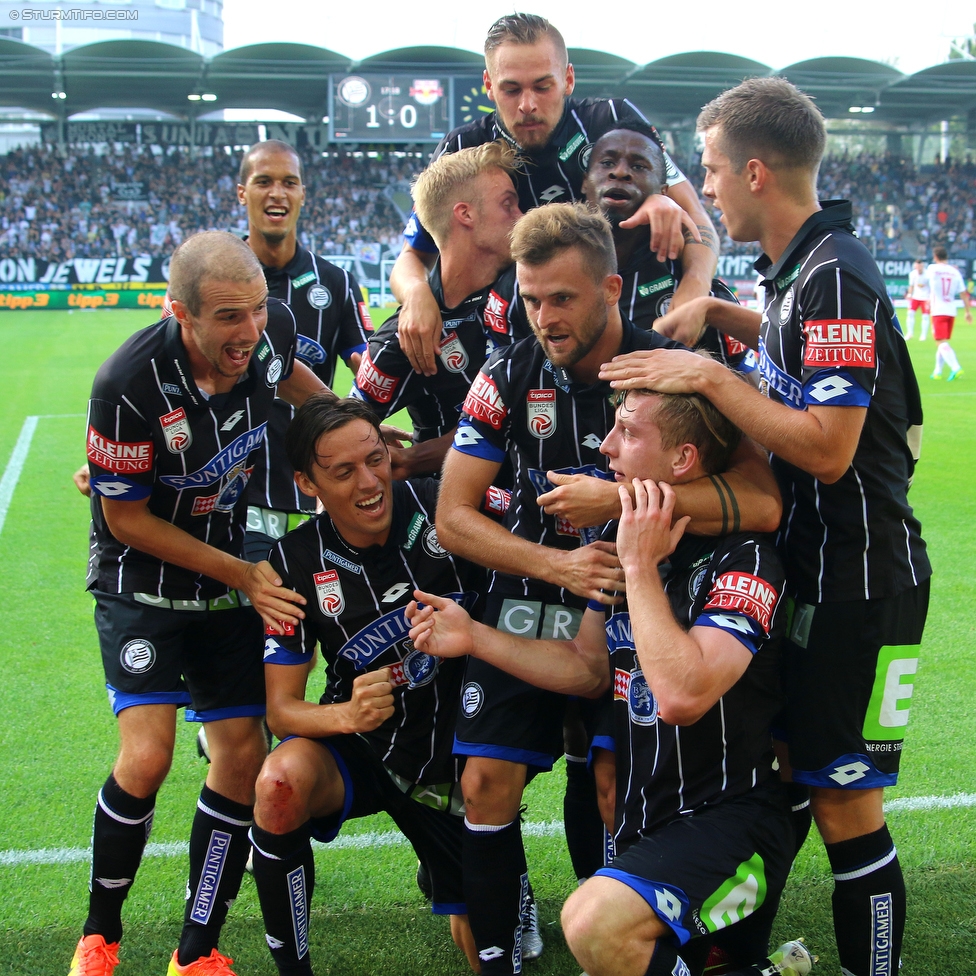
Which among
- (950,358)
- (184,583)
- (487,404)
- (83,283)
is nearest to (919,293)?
(950,358)

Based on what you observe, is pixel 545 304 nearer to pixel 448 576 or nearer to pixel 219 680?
pixel 448 576

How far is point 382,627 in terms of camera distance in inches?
129

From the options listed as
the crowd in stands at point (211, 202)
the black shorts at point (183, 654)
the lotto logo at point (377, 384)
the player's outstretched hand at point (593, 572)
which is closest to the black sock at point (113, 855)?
the black shorts at point (183, 654)

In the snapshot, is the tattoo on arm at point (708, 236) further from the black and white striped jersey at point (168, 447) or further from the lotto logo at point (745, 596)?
the lotto logo at point (745, 596)

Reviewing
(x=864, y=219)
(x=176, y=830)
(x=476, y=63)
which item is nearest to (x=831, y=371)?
(x=176, y=830)

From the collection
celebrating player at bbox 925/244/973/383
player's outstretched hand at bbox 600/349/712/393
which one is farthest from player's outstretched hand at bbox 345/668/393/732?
celebrating player at bbox 925/244/973/383

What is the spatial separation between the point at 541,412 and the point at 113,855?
197 centimetres

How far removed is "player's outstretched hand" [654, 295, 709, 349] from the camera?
3.29 metres

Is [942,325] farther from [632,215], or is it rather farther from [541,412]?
[541,412]

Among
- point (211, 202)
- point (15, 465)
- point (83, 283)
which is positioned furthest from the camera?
point (211, 202)

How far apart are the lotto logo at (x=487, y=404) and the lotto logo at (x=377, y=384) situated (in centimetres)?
97

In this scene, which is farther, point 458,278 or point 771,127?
point 458,278

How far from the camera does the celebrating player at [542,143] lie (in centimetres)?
384
